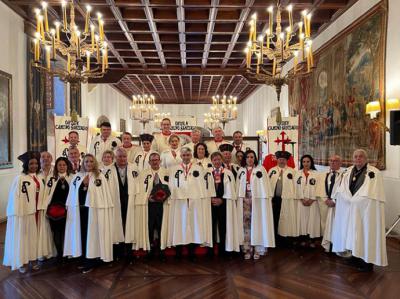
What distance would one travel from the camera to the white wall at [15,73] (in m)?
7.30

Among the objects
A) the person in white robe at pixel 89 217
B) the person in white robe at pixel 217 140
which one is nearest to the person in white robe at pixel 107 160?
the person in white robe at pixel 89 217

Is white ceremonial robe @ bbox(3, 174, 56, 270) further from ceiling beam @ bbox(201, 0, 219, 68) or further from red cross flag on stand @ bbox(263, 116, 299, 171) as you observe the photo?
ceiling beam @ bbox(201, 0, 219, 68)

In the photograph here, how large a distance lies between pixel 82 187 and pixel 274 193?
307 centimetres

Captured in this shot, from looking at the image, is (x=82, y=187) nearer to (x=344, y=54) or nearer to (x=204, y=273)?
(x=204, y=273)

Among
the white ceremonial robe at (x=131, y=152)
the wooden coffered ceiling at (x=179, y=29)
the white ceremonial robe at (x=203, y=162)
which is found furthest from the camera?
the wooden coffered ceiling at (x=179, y=29)

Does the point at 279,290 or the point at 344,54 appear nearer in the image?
the point at 279,290

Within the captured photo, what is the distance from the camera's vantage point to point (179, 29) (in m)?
8.86

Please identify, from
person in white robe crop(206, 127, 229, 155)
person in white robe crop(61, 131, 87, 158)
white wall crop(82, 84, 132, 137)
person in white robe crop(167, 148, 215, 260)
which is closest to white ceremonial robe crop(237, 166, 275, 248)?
person in white robe crop(167, 148, 215, 260)

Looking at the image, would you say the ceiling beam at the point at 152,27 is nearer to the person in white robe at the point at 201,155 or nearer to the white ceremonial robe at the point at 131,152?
the white ceremonial robe at the point at 131,152

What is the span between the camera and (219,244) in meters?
5.22

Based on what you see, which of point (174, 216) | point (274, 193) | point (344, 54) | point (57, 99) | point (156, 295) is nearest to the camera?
point (156, 295)

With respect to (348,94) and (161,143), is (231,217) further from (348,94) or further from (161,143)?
(348,94)

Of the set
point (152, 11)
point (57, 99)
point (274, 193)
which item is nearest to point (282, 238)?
point (274, 193)

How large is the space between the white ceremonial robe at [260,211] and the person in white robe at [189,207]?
0.54m
